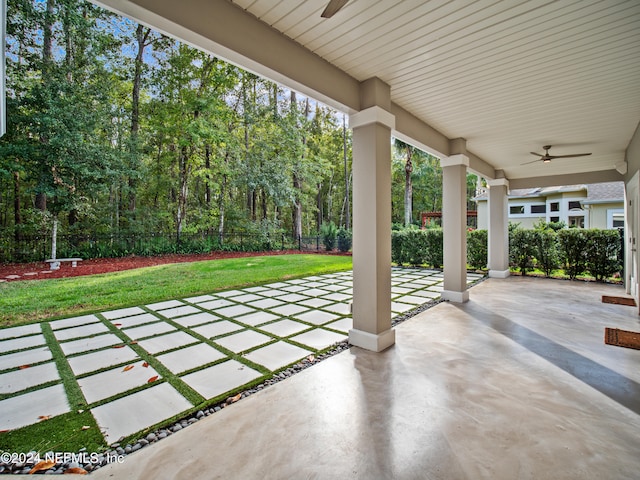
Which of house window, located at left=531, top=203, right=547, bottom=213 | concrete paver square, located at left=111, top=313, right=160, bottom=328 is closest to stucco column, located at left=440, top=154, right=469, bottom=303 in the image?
concrete paver square, located at left=111, top=313, right=160, bottom=328

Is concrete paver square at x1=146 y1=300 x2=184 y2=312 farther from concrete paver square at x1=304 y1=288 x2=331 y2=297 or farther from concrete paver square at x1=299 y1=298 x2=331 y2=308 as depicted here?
concrete paver square at x1=304 y1=288 x2=331 y2=297

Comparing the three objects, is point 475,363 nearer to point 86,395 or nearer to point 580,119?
point 86,395

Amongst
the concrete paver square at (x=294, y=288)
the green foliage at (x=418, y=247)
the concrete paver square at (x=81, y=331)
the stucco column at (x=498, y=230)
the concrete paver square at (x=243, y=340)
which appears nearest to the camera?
the concrete paver square at (x=243, y=340)

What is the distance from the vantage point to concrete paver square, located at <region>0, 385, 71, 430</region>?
1.80 metres

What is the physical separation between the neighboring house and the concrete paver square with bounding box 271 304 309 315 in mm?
9680

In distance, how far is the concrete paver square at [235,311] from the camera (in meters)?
4.04

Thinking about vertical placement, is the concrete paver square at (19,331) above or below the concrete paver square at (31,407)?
above

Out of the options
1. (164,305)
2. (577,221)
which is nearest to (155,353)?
(164,305)

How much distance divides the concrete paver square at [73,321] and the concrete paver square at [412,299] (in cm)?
447

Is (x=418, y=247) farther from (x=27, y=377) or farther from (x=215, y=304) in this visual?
(x=27, y=377)

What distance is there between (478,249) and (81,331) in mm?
8745

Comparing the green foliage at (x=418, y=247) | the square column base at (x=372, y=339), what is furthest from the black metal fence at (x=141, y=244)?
the square column base at (x=372, y=339)

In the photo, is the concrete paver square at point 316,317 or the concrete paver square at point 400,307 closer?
the concrete paver square at point 316,317

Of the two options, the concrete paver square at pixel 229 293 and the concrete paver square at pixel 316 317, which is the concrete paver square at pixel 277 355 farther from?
the concrete paver square at pixel 229 293
